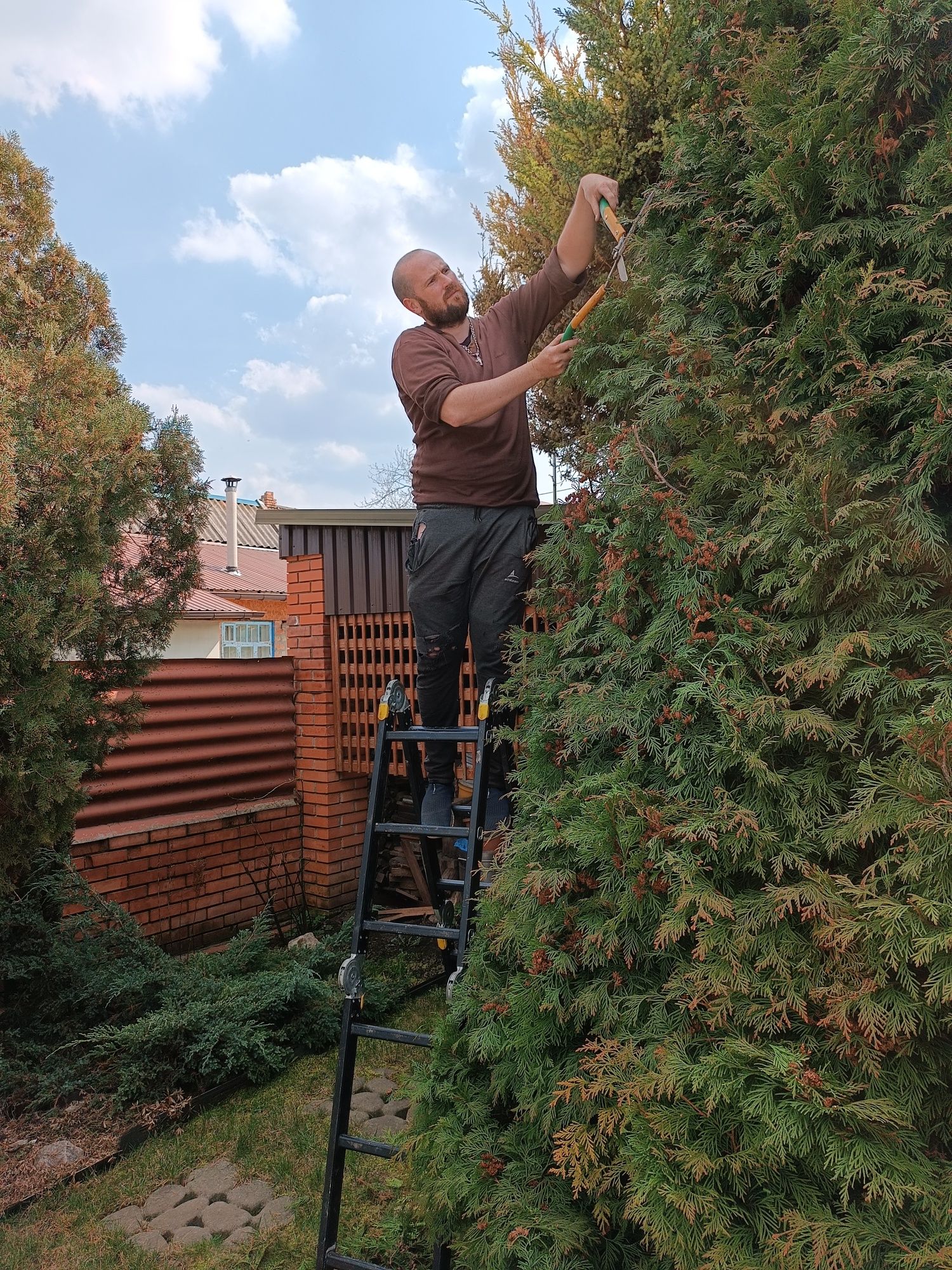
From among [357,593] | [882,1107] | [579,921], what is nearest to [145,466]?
[357,593]

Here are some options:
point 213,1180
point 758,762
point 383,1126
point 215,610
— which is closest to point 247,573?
point 215,610

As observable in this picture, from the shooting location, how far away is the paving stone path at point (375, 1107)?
3734 mm

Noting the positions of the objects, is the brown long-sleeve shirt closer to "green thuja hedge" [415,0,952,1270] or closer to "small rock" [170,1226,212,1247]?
A: "green thuja hedge" [415,0,952,1270]

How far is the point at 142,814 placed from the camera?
553 centimetres

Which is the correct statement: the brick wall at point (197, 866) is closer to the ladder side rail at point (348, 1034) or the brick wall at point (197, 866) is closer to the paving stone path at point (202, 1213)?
the paving stone path at point (202, 1213)

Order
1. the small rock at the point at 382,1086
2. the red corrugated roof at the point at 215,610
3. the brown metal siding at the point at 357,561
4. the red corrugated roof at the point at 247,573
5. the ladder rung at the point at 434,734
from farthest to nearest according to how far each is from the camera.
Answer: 1. the red corrugated roof at the point at 247,573
2. the red corrugated roof at the point at 215,610
3. the brown metal siding at the point at 357,561
4. the small rock at the point at 382,1086
5. the ladder rung at the point at 434,734

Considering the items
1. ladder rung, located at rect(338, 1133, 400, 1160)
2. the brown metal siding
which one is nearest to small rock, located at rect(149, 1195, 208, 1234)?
ladder rung, located at rect(338, 1133, 400, 1160)

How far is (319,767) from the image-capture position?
6562 millimetres

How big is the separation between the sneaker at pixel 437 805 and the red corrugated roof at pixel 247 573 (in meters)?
18.0

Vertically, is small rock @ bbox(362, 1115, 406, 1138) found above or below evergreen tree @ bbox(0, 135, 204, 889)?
below

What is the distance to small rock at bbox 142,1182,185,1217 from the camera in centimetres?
325

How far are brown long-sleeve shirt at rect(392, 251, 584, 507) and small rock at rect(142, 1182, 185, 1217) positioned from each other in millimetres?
2947

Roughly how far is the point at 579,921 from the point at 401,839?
4.97 metres

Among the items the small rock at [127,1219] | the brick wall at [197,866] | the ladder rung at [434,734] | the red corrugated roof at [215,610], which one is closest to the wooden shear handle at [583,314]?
the ladder rung at [434,734]
